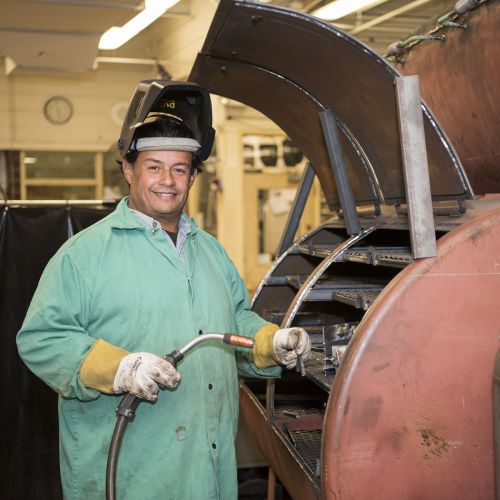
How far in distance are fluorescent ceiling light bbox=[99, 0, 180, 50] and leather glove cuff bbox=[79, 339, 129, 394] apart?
4.78 m

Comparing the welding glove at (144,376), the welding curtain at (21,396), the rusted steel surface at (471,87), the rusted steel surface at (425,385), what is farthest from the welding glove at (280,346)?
the welding curtain at (21,396)

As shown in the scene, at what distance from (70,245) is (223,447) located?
904 mm

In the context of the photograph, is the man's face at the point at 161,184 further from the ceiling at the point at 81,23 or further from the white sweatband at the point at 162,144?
the ceiling at the point at 81,23

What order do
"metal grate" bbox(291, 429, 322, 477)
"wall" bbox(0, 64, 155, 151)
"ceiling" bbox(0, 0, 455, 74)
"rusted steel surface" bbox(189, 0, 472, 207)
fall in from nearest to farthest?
"rusted steel surface" bbox(189, 0, 472, 207)
"metal grate" bbox(291, 429, 322, 477)
"ceiling" bbox(0, 0, 455, 74)
"wall" bbox(0, 64, 155, 151)

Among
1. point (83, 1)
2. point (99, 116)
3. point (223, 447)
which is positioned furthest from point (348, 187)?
point (99, 116)

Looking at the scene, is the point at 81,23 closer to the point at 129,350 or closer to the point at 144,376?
the point at 129,350

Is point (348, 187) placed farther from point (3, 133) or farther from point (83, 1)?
point (3, 133)

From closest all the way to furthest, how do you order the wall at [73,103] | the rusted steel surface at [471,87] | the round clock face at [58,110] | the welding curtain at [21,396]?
the rusted steel surface at [471,87] → the welding curtain at [21,396] → the wall at [73,103] → the round clock face at [58,110]

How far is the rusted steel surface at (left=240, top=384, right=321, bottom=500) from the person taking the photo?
2529 mm

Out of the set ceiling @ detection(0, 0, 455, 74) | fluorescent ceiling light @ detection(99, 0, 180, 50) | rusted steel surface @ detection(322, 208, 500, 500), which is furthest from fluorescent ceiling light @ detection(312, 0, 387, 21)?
Answer: rusted steel surface @ detection(322, 208, 500, 500)

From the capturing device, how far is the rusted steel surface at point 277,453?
2.53 meters

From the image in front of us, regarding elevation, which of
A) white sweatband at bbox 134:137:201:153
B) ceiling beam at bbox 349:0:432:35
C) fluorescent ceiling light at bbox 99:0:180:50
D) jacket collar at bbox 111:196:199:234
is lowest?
jacket collar at bbox 111:196:199:234

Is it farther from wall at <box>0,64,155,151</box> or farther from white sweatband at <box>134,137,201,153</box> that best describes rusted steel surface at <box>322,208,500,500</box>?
wall at <box>0,64,155,151</box>

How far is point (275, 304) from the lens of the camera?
3.80 metres
